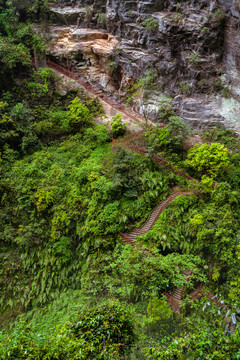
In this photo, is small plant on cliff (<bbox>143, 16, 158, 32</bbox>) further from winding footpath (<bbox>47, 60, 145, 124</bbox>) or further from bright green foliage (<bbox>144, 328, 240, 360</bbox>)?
bright green foliage (<bbox>144, 328, 240, 360</bbox>)

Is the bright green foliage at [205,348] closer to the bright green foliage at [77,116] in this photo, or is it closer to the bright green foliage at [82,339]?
the bright green foliage at [82,339]

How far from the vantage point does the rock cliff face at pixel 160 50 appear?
1605 cm

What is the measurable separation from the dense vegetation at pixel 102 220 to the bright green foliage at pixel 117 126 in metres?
0.07

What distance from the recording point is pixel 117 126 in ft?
59.2

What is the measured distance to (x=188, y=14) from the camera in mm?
16641

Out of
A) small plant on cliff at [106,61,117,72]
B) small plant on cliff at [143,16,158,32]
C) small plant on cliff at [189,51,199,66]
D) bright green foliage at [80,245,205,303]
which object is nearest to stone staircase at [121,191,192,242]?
bright green foliage at [80,245,205,303]

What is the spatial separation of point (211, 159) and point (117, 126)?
6557 millimetres

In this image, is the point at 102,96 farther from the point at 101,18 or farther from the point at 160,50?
the point at 101,18

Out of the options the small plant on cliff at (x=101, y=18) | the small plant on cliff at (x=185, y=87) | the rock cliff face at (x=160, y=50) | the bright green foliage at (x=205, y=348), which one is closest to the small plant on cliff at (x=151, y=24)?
the rock cliff face at (x=160, y=50)

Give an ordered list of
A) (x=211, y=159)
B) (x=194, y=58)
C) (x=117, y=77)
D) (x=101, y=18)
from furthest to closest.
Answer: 1. (x=117, y=77)
2. (x=101, y=18)
3. (x=194, y=58)
4. (x=211, y=159)

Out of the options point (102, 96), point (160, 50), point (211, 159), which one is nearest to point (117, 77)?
point (102, 96)

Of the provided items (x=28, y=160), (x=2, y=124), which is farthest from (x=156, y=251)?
(x=2, y=124)

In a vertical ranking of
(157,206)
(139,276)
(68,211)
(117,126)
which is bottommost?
(68,211)

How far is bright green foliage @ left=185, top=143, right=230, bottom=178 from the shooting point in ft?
47.0
